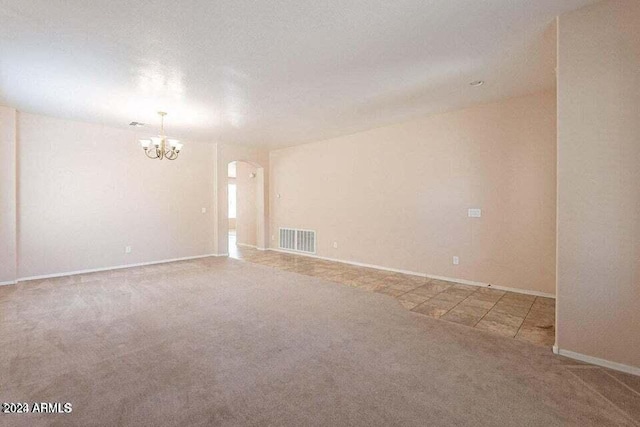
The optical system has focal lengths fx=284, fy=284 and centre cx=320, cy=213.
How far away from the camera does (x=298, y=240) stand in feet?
24.6

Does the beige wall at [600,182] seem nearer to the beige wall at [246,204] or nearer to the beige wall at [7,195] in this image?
the beige wall at [7,195]

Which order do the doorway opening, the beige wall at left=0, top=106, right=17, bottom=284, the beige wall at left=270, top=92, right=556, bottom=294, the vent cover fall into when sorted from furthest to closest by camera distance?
the doorway opening → the vent cover → the beige wall at left=0, top=106, right=17, bottom=284 → the beige wall at left=270, top=92, right=556, bottom=294

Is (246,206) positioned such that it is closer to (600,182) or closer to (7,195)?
(7,195)

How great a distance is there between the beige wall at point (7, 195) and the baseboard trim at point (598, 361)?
23.7 ft

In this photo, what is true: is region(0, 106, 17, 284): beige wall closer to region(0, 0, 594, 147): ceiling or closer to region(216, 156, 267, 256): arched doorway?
region(0, 0, 594, 147): ceiling

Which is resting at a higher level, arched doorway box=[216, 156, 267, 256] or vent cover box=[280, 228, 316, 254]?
arched doorway box=[216, 156, 267, 256]

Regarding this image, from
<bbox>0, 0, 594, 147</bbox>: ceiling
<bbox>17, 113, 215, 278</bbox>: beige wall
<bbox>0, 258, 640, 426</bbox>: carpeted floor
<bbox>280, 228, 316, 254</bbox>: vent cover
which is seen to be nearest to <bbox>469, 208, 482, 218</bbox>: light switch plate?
<bbox>0, 0, 594, 147</bbox>: ceiling

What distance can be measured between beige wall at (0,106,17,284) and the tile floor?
14.2 ft

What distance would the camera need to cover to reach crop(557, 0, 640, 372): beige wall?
2109 millimetres

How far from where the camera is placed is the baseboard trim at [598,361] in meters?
2.11

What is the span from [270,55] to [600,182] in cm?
306

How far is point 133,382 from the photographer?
204cm

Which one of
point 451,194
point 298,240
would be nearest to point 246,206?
point 298,240

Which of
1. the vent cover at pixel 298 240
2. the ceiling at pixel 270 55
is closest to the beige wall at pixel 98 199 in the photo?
the ceiling at pixel 270 55
